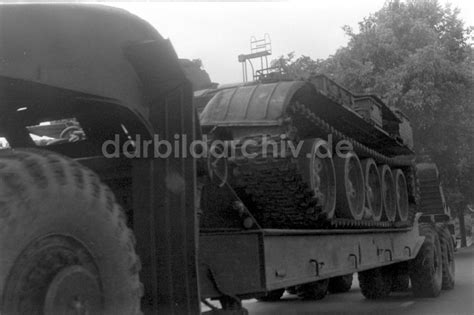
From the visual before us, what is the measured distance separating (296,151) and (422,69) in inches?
598

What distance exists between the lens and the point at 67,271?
2090 mm

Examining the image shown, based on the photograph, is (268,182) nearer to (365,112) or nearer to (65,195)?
(365,112)

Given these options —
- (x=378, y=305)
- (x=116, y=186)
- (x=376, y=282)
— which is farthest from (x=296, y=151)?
(x=376, y=282)

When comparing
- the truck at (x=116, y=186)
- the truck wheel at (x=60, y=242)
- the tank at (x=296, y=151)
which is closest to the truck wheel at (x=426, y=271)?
the tank at (x=296, y=151)

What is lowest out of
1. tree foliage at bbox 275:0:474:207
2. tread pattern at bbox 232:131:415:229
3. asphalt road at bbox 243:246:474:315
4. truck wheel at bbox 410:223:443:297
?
asphalt road at bbox 243:246:474:315

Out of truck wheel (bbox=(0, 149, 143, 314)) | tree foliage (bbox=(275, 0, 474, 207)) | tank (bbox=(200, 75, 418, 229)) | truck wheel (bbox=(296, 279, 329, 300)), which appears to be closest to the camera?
truck wheel (bbox=(0, 149, 143, 314))

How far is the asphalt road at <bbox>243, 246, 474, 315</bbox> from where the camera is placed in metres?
8.37

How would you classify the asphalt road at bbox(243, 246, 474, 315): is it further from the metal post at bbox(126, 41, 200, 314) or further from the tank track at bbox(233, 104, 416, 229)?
the metal post at bbox(126, 41, 200, 314)

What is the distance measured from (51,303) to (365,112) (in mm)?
6801

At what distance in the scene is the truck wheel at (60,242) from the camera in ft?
6.33

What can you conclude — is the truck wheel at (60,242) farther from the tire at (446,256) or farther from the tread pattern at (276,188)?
the tire at (446,256)

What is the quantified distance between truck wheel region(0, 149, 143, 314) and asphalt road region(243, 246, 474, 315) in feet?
21.0

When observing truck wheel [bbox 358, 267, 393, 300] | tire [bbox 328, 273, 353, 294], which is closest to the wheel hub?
truck wheel [bbox 358, 267, 393, 300]

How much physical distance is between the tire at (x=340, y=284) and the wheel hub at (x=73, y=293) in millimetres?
9243
